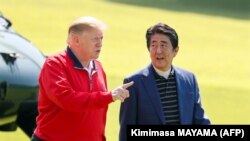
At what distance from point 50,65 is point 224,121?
20.3ft

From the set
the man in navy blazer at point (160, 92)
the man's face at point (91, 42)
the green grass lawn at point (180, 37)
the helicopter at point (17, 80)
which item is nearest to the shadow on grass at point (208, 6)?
the green grass lawn at point (180, 37)

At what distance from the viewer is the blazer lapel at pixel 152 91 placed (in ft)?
13.8

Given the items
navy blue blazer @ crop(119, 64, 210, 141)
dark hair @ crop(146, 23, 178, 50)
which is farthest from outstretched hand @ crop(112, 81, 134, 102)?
dark hair @ crop(146, 23, 178, 50)

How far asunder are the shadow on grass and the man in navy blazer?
62.3 ft

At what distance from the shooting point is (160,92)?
4270 mm

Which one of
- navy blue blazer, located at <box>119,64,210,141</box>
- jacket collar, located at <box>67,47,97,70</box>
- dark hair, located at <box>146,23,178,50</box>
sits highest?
dark hair, located at <box>146,23,178,50</box>

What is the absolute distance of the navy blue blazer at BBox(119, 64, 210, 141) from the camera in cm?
421

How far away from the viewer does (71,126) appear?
13.6ft

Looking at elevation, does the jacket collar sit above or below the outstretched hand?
above

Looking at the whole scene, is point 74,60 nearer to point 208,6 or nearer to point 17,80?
point 17,80

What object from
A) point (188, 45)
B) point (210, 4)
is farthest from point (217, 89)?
point (210, 4)

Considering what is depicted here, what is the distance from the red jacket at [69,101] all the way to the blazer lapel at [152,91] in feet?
0.77

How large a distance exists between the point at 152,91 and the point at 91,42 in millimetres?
420

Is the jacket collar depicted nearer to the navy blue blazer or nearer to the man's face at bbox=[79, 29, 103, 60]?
the man's face at bbox=[79, 29, 103, 60]
